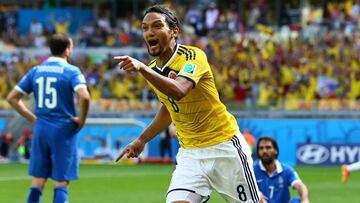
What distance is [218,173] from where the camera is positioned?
25.1ft

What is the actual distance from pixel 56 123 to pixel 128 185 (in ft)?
26.8

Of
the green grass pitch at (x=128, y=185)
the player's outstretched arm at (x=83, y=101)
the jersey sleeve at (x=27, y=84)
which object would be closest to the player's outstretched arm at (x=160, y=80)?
the player's outstretched arm at (x=83, y=101)

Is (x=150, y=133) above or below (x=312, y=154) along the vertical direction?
above

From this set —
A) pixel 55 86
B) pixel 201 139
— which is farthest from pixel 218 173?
pixel 55 86

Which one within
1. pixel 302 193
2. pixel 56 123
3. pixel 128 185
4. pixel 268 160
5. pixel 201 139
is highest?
pixel 201 139

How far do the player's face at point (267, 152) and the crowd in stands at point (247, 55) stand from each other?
508 inches

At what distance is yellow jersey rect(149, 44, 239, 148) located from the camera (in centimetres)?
732

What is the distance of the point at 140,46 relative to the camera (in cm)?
3309

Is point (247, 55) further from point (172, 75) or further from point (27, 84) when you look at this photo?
point (172, 75)

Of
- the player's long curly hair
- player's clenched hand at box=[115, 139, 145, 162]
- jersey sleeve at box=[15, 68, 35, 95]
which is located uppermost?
the player's long curly hair

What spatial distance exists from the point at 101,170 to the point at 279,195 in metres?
12.5

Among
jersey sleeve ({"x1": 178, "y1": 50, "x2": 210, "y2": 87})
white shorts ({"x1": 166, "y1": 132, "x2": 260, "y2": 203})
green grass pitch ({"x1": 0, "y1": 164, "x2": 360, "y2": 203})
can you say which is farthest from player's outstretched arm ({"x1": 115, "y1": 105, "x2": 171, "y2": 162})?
green grass pitch ({"x1": 0, "y1": 164, "x2": 360, "y2": 203})

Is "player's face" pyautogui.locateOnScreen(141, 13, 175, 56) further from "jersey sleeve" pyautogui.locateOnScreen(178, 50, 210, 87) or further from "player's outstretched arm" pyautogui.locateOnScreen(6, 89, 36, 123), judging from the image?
"player's outstretched arm" pyautogui.locateOnScreen(6, 89, 36, 123)

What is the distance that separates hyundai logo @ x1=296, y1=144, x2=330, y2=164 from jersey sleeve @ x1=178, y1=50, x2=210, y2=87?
18.6m
